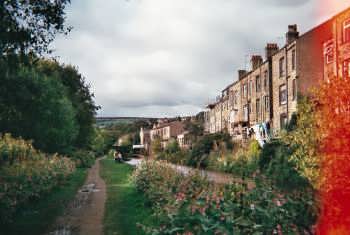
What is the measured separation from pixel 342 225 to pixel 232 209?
1.95 metres

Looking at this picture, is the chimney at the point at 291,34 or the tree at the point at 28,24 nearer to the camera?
the tree at the point at 28,24

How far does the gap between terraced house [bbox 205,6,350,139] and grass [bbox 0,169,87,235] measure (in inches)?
751

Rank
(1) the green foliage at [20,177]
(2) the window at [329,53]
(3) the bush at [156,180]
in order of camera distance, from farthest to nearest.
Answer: (2) the window at [329,53] → (3) the bush at [156,180] → (1) the green foliage at [20,177]

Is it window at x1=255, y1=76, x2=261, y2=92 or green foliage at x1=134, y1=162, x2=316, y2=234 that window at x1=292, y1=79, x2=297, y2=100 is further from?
green foliage at x1=134, y1=162, x2=316, y2=234

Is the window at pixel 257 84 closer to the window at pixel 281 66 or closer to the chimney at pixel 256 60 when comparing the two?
the chimney at pixel 256 60

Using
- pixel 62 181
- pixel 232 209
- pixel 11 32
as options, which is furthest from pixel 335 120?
pixel 62 181

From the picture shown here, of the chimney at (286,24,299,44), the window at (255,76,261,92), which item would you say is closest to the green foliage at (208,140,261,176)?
the window at (255,76,261,92)

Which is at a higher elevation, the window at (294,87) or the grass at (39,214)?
the window at (294,87)

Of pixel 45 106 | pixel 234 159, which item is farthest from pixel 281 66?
pixel 45 106

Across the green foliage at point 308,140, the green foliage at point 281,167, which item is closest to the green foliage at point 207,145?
the green foliage at point 281,167

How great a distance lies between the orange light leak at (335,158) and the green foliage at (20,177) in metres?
8.12

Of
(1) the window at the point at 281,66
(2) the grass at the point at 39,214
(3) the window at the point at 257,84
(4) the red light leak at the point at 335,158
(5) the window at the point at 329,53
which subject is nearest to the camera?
(4) the red light leak at the point at 335,158

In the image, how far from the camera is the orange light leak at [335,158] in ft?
24.9

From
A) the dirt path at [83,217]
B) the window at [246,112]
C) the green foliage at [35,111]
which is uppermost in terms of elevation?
the window at [246,112]
